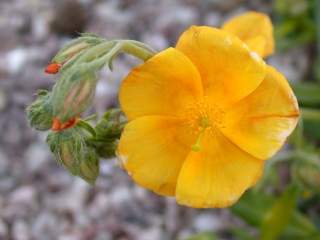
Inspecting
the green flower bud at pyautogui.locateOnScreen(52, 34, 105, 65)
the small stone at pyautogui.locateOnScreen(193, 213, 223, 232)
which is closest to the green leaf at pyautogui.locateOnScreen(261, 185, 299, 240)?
the small stone at pyautogui.locateOnScreen(193, 213, 223, 232)

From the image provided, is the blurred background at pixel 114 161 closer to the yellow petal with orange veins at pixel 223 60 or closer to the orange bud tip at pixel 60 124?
the yellow petal with orange veins at pixel 223 60

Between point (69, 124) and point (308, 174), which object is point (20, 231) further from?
point (69, 124)

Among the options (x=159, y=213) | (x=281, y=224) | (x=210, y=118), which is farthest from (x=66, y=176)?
(x=210, y=118)

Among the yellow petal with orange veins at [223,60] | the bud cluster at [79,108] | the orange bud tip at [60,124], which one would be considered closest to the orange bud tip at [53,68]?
the bud cluster at [79,108]

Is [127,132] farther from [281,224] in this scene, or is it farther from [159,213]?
[159,213]

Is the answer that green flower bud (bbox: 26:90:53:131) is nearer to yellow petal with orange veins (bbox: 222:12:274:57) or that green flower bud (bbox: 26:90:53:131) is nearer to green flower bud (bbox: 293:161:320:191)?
yellow petal with orange veins (bbox: 222:12:274:57)

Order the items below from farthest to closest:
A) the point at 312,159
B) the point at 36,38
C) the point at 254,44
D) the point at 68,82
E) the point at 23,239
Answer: the point at 36,38, the point at 23,239, the point at 312,159, the point at 254,44, the point at 68,82
